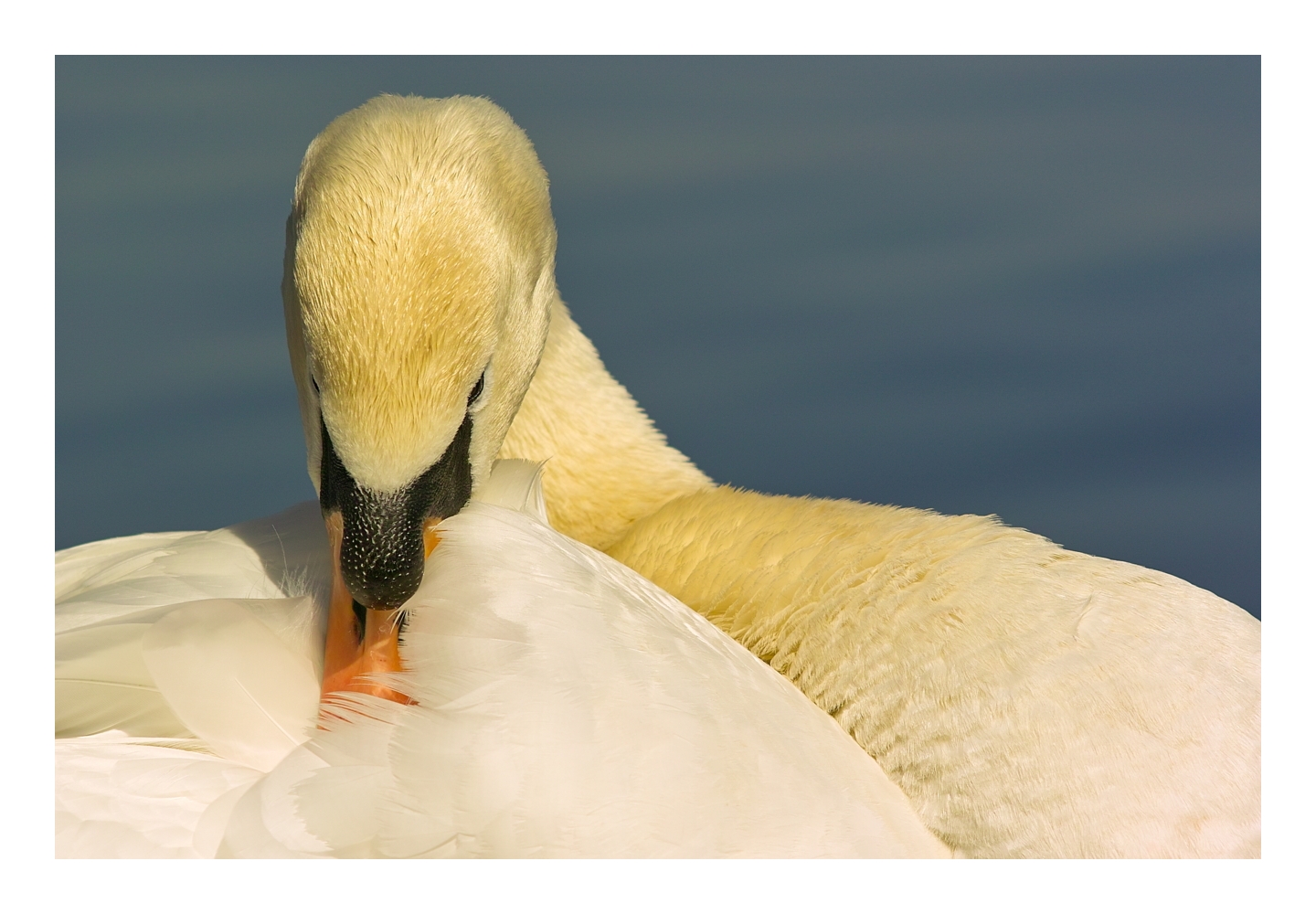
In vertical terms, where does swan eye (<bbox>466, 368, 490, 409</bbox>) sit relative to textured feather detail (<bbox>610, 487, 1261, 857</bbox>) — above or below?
above

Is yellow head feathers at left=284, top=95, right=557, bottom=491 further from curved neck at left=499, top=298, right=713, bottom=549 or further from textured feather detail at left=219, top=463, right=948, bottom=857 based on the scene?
curved neck at left=499, top=298, right=713, bottom=549

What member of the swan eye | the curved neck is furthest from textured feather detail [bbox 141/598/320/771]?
the curved neck

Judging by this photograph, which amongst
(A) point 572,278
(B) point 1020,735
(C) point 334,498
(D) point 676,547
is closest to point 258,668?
(C) point 334,498

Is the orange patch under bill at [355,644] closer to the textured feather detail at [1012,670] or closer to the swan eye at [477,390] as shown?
the swan eye at [477,390]

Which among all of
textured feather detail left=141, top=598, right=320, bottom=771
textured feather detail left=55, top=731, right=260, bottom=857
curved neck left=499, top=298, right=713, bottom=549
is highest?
curved neck left=499, top=298, right=713, bottom=549

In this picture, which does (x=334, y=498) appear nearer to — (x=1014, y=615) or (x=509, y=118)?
(x=509, y=118)

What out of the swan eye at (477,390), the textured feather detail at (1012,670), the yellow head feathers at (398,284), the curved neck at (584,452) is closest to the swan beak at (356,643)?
the yellow head feathers at (398,284)

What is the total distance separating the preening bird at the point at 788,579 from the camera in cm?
175

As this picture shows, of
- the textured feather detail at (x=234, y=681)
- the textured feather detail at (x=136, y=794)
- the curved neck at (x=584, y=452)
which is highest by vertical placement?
the curved neck at (x=584, y=452)

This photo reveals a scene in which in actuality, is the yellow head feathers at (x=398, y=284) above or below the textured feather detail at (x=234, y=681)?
above

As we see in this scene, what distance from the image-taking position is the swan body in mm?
1601

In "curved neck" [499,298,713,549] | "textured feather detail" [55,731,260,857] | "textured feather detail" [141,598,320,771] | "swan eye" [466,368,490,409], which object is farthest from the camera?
"curved neck" [499,298,713,549]

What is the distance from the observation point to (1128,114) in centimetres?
265

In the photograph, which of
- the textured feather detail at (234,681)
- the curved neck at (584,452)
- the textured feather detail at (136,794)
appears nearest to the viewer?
the textured feather detail at (136,794)
